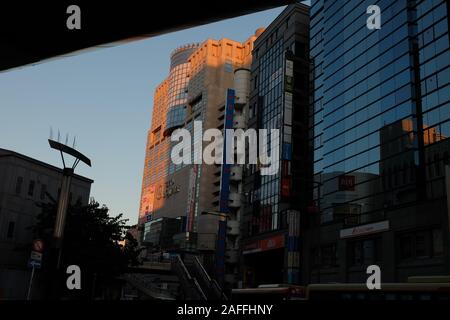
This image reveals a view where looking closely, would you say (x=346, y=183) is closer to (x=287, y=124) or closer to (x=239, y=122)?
(x=287, y=124)

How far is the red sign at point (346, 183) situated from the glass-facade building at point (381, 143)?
0.14 meters

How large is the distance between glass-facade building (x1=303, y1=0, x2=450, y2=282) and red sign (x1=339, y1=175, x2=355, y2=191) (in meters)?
0.14

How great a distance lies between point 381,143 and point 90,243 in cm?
2692

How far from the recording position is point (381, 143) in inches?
1702

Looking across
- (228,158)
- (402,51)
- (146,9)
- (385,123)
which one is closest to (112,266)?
(385,123)

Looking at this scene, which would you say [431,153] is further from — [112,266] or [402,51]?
[112,266]

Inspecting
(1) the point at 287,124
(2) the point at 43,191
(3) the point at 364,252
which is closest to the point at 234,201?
(1) the point at 287,124

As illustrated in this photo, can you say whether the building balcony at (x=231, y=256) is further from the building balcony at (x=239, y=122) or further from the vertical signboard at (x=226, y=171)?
the building balcony at (x=239, y=122)

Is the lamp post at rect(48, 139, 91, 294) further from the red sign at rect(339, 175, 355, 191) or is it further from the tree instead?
the red sign at rect(339, 175, 355, 191)

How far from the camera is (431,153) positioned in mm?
37500

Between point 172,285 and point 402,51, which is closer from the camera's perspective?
point 402,51

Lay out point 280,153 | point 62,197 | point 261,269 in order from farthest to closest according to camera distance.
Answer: point 261,269
point 280,153
point 62,197
